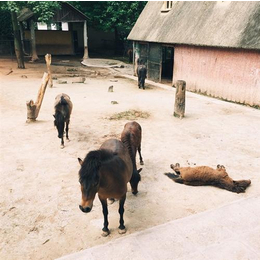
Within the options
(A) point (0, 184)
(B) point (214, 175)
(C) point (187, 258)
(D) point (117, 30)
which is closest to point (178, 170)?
(B) point (214, 175)

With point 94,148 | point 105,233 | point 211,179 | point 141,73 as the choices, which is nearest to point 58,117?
point 94,148

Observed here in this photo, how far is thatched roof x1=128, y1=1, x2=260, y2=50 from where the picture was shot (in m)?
12.5

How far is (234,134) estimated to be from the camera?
891 centimetres

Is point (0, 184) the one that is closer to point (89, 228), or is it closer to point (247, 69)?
point (89, 228)

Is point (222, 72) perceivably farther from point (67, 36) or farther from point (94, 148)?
point (67, 36)

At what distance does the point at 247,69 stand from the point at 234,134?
5.33 metres

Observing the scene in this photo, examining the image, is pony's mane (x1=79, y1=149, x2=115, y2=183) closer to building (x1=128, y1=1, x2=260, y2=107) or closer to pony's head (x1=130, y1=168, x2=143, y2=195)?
pony's head (x1=130, y1=168, x2=143, y2=195)

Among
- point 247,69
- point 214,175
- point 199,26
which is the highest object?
point 199,26

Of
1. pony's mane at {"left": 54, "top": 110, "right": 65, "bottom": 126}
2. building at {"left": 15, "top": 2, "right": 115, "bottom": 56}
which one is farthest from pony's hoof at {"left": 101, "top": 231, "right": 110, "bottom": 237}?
building at {"left": 15, "top": 2, "right": 115, "bottom": 56}

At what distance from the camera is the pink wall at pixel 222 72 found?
12.5 metres

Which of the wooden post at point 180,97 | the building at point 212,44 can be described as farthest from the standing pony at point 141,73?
the wooden post at point 180,97

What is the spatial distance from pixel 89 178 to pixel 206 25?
14.2m

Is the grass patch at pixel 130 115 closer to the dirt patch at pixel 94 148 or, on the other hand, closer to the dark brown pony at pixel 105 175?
the dirt patch at pixel 94 148

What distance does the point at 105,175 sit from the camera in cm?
365
